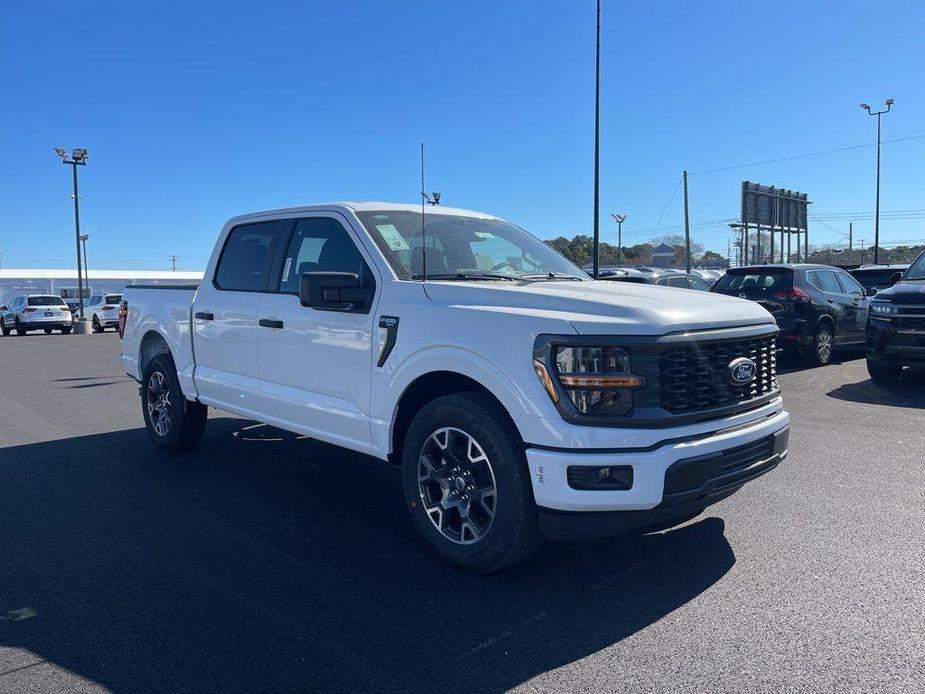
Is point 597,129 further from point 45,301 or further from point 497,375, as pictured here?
point 45,301

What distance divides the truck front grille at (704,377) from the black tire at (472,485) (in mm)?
769

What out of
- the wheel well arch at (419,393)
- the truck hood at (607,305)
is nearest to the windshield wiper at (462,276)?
the truck hood at (607,305)

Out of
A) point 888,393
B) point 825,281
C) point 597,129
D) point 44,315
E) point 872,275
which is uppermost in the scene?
point 597,129

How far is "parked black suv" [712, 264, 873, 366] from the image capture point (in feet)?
36.8

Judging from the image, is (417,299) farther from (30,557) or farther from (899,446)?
(899,446)

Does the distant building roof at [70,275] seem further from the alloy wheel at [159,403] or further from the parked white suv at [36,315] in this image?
the alloy wheel at [159,403]

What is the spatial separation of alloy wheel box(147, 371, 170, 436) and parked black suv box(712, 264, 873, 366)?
27.4 feet

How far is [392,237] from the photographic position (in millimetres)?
4648

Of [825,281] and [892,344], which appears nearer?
[892,344]

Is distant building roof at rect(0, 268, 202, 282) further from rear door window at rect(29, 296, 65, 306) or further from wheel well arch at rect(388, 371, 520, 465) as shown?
wheel well arch at rect(388, 371, 520, 465)

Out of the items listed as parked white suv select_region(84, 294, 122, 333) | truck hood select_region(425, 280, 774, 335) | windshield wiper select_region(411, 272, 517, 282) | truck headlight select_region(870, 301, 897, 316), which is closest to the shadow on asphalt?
truck headlight select_region(870, 301, 897, 316)

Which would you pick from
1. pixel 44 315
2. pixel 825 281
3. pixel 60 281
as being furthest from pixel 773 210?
pixel 60 281

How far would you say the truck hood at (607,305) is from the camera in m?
3.38

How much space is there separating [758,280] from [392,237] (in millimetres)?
8701
